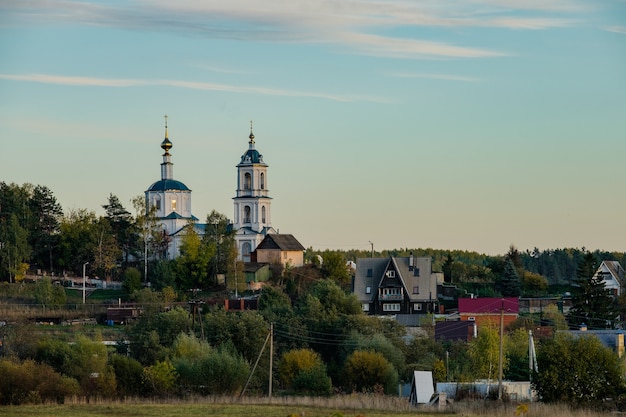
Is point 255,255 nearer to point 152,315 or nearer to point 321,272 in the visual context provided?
point 321,272

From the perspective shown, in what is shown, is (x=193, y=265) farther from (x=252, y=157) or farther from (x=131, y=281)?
(x=252, y=157)

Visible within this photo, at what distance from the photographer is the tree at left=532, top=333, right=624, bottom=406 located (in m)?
41.8

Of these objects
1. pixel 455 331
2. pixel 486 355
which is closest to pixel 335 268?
pixel 455 331

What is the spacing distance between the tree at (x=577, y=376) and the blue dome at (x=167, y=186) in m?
57.1

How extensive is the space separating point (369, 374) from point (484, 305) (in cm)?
2245

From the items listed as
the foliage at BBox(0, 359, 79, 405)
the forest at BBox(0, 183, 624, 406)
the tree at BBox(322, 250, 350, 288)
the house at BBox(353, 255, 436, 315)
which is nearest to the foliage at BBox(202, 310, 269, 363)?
the forest at BBox(0, 183, 624, 406)

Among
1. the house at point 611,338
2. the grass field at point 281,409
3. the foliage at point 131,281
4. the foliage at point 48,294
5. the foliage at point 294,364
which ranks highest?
the foliage at point 131,281

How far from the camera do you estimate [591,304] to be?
7369 cm

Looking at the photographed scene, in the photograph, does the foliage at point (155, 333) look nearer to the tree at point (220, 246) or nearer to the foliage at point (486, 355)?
the foliage at point (486, 355)

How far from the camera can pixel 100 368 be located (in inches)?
1964

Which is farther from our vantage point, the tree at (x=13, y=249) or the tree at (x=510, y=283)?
the tree at (x=13, y=249)

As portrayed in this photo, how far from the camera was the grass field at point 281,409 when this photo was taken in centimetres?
3834

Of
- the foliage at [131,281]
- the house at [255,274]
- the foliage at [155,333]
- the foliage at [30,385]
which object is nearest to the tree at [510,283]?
the house at [255,274]

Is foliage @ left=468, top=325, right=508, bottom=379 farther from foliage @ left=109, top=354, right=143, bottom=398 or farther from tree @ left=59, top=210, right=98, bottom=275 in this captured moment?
tree @ left=59, top=210, right=98, bottom=275
